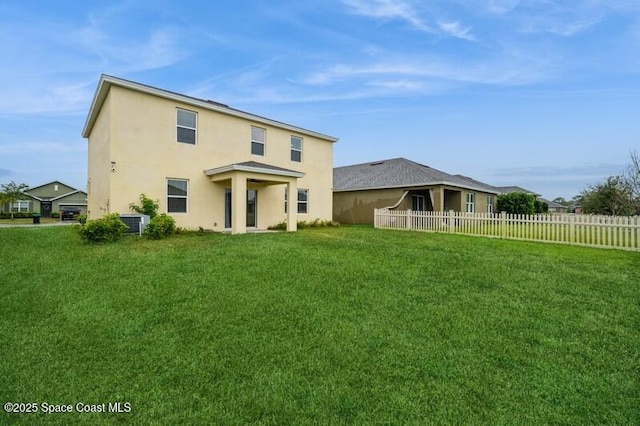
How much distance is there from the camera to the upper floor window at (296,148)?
56.6 feet

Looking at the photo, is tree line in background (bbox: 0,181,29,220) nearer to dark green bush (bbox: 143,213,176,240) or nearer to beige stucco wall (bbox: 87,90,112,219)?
beige stucco wall (bbox: 87,90,112,219)

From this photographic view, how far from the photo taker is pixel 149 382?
315 cm

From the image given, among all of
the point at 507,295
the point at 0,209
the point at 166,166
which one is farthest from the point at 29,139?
the point at 507,295

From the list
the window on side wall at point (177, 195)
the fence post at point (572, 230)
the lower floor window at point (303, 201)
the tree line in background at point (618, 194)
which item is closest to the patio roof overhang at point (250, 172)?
the window on side wall at point (177, 195)

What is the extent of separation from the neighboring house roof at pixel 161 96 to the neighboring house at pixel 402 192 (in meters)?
6.52

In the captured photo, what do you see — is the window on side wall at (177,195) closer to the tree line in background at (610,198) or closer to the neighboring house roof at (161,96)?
the neighboring house roof at (161,96)

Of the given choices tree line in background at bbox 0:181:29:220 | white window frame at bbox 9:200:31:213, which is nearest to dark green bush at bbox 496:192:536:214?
tree line in background at bbox 0:181:29:220

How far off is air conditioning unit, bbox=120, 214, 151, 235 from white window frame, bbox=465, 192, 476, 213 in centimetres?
1925

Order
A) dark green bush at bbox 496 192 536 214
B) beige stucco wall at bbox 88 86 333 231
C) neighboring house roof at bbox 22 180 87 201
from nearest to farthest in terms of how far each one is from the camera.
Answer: beige stucco wall at bbox 88 86 333 231, dark green bush at bbox 496 192 536 214, neighboring house roof at bbox 22 180 87 201

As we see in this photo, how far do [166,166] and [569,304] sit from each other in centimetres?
1304

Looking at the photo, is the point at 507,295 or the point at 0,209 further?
the point at 0,209

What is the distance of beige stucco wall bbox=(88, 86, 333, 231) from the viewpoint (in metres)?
11.4

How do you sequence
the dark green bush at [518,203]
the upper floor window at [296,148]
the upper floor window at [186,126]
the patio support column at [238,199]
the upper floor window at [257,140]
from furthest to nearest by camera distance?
the dark green bush at [518,203]
the upper floor window at [296,148]
the upper floor window at [257,140]
the upper floor window at [186,126]
the patio support column at [238,199]

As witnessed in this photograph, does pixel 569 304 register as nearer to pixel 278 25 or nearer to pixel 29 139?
pixel 278 25
